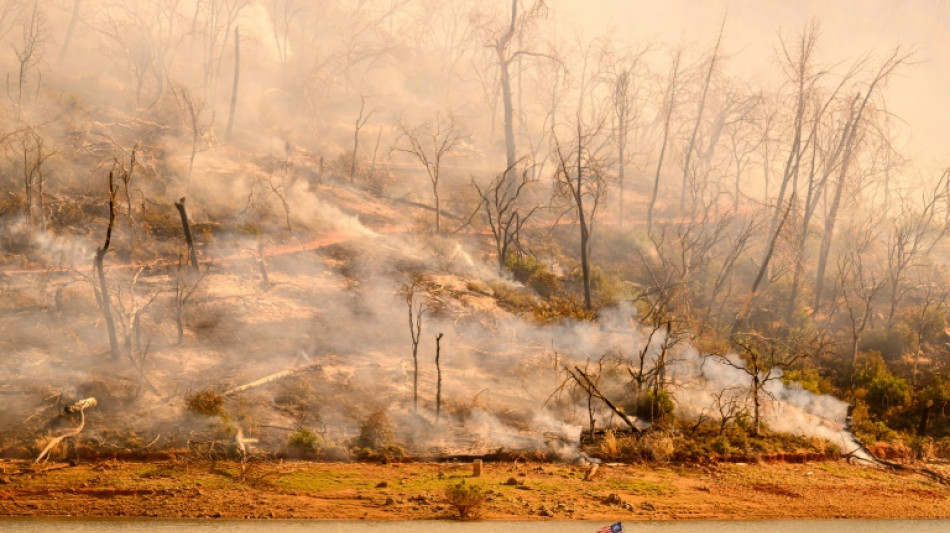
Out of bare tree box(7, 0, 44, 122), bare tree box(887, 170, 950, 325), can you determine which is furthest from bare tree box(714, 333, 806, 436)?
bare tree box(7, 0, 44, 122)

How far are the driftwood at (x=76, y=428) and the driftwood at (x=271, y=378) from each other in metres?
2.83

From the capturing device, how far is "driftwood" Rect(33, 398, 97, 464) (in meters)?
15.2

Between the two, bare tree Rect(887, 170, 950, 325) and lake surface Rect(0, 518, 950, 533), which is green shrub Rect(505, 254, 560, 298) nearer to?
bare tree Rect(887, 170, 950, 325)

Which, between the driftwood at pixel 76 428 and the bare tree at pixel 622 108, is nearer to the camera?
the driftwood at pixel 76 428

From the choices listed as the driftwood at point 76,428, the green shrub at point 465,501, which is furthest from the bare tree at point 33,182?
the green shrub at point 465,501

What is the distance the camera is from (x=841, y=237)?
120ft

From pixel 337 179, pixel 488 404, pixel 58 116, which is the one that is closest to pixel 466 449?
pixel 488 404

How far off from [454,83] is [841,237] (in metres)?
31.8

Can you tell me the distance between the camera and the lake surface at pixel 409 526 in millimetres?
13266

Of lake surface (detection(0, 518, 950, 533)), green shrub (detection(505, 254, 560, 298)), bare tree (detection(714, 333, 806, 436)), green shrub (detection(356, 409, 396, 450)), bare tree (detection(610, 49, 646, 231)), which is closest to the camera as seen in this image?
lake surface (detection(0, 518, 950, 533))

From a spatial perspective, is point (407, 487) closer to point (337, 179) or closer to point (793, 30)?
point (337, 179)

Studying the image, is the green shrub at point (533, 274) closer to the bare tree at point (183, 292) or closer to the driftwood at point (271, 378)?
Answer: the driftwood at point (271, 378)

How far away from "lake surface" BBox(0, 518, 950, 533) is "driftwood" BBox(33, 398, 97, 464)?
2.02m

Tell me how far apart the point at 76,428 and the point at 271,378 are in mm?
4372
